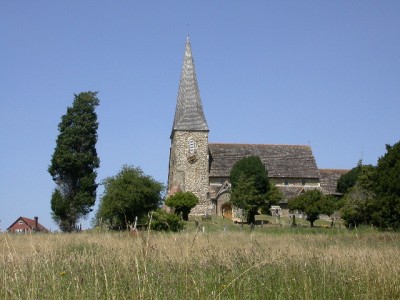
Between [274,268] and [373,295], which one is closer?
[373,295]

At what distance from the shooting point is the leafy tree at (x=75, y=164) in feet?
147

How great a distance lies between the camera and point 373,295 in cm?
620

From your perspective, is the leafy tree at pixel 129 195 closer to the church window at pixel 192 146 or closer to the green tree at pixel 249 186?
the green tree at pixel 249 186

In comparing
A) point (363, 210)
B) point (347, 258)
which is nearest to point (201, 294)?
point (347, 258)

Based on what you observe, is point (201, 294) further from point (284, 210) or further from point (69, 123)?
point (284, 210)

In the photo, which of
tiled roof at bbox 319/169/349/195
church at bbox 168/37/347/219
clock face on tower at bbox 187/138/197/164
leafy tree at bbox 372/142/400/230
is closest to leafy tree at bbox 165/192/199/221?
church at bbox 168/37/347/219

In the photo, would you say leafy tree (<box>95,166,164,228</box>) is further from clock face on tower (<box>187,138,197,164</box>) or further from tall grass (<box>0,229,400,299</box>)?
tall grass (<box>0,229,400,299</box>)

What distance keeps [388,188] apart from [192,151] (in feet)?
96.1

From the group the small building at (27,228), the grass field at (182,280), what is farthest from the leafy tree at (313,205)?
the grass field at (182,280)

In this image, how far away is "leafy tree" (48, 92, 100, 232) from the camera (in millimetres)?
44719

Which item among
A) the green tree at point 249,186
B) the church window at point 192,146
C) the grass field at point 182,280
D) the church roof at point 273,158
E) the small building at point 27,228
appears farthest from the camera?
the church roof at point 273,158

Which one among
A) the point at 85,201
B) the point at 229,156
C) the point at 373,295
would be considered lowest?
the point at 373,295

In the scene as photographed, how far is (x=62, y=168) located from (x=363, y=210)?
23.6 meters

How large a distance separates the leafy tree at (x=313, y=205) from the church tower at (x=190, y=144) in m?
12.4
